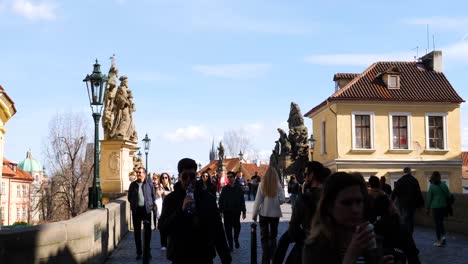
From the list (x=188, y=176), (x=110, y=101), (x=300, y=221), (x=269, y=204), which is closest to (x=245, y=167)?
(x=110, y=101)

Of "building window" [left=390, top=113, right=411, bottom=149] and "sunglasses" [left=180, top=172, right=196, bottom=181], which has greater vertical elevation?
"building window" [left=390, top=113, right=411, bottom=149]

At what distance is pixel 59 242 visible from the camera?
281 inches

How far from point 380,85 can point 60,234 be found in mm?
39259

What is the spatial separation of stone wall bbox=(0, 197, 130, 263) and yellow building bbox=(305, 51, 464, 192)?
108 feet

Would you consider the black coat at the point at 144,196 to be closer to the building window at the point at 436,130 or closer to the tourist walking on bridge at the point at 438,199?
the tourist walking on bridge at the point at 438,199

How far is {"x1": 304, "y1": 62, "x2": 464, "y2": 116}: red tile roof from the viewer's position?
141ft

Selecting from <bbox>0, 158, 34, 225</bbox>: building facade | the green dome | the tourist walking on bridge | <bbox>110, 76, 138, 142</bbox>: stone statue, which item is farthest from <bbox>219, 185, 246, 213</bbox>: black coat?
the green dome

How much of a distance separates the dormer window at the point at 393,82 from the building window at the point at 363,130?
2.72 m

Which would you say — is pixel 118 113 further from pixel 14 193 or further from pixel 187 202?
pixel 14 193

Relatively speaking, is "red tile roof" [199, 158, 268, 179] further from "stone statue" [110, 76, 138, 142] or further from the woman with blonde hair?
the woman with blonde hair

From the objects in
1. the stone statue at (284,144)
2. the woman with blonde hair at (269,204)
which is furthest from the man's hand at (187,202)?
the stone statue at (284,144)

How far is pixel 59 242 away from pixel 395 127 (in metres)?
38.8

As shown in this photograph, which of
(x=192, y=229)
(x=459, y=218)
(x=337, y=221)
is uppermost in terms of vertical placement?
(x=337, y=221)

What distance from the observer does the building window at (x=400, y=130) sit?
4344 centimetres
